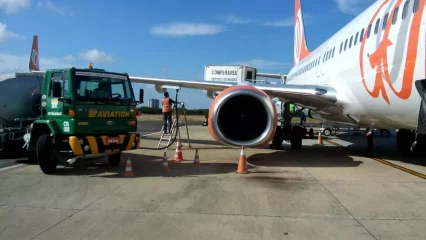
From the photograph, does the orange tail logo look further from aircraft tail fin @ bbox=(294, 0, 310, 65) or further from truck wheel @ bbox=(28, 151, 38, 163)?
aircraft tail fin @ bbox=(294, 0, 310, 65)

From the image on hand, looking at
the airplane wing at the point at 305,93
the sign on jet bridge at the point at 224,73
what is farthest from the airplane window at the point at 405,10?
the sign on jet bridge at the point at 224,73

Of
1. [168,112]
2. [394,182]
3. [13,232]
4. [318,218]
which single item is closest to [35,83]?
[168,112]

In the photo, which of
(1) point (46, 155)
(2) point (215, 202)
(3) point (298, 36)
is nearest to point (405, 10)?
(2) point (215, 202)

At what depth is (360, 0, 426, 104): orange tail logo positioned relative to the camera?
6207 millimetres

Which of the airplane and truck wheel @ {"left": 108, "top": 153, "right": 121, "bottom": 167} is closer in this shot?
the airplane

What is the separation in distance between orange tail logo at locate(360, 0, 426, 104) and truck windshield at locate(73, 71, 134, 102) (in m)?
5.21

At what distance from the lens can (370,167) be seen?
27.6 feet

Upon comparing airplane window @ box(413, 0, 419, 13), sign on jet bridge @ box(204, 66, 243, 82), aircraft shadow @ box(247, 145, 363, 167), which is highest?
sign on jet bridge @ box(204, 66, 243, 82)

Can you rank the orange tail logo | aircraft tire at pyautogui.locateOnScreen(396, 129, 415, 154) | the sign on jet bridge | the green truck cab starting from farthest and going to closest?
1. the sign on jet bridge
2. aircraft tire at pyautogui.locateOnScreen(396, 129, 415, 154)
3. the green truck cab
4. the orange tail logo

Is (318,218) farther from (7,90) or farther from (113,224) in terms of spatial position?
(7,90)

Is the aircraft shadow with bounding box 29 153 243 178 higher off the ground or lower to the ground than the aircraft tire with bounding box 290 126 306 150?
lower

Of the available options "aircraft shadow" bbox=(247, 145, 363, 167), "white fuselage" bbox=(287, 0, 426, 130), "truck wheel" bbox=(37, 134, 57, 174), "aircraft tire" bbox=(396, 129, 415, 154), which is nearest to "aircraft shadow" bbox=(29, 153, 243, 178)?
"truck wheel" bbox=(37, 134, 57, 174)

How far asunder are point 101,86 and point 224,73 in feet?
84.9

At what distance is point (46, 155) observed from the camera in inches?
291
